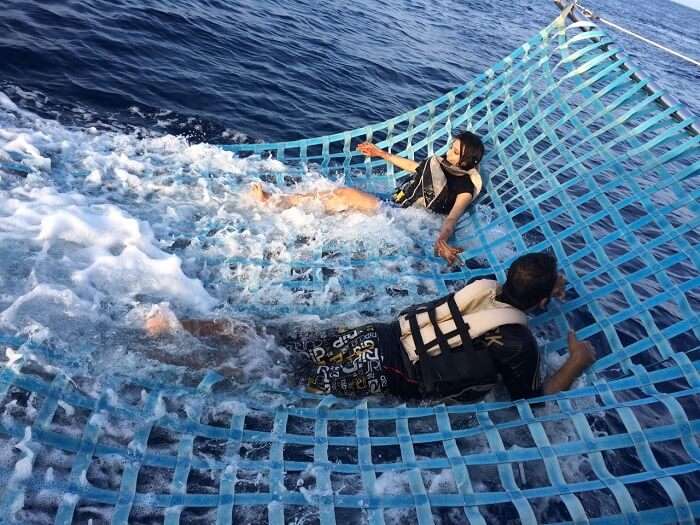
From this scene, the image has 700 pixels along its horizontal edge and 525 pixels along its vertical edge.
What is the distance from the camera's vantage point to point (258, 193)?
509 cm

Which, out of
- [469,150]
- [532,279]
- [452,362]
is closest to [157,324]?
[452,362]

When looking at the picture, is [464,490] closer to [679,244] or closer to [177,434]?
[177,434]

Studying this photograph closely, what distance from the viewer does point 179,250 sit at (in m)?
4.41

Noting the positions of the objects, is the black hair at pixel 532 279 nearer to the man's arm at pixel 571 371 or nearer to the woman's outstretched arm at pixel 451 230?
the man's arm at pixel 571 371

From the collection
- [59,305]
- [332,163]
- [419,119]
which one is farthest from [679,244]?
[419,119]

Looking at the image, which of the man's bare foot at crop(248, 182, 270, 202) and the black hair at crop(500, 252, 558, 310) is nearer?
the black hair at crop(500, 252, 558, 310)

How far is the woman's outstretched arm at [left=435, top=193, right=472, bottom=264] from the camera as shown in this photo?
4652mm

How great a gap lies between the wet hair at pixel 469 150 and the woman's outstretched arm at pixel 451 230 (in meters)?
0.28

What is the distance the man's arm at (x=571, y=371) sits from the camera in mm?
3230

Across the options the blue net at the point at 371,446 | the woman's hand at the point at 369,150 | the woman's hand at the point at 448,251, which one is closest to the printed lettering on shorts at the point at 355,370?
the blue net at the point at 371,446

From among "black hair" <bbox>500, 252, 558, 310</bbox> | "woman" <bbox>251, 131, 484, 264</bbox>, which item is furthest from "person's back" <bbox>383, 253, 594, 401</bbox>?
"woman" <bbox>251, 131, 484, 264</bbox>

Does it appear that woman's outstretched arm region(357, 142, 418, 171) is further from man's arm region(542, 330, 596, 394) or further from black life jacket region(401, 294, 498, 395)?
man's arm region(542, 330, 596, 394)

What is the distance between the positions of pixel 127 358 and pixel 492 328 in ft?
6.53

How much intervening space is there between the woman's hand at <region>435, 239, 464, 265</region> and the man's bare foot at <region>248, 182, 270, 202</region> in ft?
5.10
